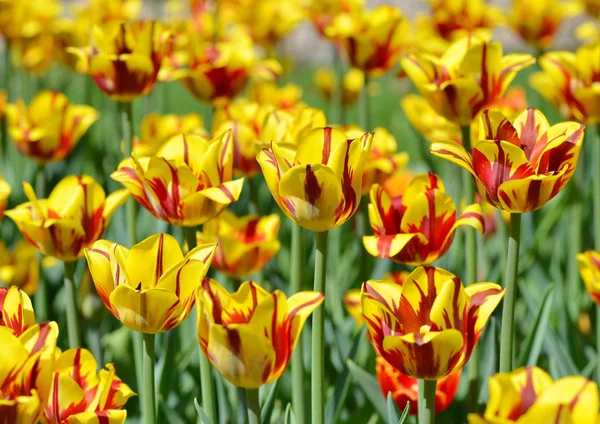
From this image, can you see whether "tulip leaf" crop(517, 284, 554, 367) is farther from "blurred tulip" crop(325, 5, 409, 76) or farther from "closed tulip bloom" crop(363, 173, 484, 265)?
"blurred tulip" crop(325, 5, 409, 76)

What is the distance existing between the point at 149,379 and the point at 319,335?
0.69 ft

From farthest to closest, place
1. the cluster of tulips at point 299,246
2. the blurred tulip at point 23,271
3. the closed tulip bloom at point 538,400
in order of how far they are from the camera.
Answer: the blurred tulip at point 23,271
the cluster of tulips at point 299,246
the closed tulip bloom at point 538,400

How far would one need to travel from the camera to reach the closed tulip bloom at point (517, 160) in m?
1.09

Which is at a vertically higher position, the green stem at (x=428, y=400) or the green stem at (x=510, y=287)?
the green stem at (x=510, y=287)

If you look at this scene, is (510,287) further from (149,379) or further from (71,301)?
(71,301)

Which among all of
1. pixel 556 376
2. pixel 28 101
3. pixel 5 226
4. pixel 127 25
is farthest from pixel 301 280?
→ pixel 28 101

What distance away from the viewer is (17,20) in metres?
3.15

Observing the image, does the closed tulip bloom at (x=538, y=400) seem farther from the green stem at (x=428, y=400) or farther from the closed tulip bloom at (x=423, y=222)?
the closed tulip bloom at (x=423, y=222)

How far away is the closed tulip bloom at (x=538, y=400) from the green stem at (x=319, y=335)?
1.16ft

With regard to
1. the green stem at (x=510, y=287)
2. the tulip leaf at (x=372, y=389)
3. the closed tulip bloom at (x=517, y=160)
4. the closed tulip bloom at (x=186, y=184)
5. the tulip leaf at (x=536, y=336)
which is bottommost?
the tulip leaf at (x=372, y=389)

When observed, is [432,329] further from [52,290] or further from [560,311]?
[52,290]

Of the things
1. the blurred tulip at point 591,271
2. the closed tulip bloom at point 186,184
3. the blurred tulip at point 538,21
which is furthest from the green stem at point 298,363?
the blurred tulip at point 538,21

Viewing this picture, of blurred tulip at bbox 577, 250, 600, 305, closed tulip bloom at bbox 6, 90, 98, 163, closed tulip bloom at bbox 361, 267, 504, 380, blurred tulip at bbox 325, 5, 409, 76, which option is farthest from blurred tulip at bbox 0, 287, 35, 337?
blurred tulip at bbox 325, 5, 409, 76

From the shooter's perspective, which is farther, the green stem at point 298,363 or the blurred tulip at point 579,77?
the blurred tulip at point 579,77
